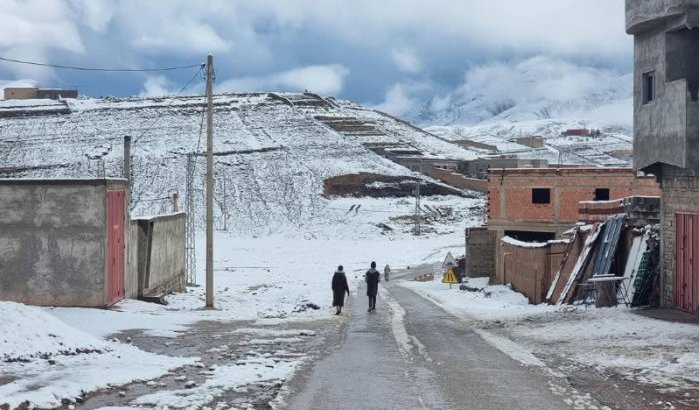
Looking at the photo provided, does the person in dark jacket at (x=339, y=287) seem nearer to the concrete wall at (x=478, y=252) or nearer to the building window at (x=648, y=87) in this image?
the building window at (x=648, y=87)

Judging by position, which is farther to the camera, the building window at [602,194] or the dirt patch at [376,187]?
the dirt patch at [376,187]

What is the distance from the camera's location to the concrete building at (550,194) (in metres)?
48.1

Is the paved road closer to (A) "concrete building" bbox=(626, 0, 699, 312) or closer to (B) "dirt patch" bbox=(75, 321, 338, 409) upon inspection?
(B) "dirt patch" bbox=(75, 321, 338, 409)

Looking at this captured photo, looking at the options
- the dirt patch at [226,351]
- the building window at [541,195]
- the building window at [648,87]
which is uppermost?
the building window at [648,87]

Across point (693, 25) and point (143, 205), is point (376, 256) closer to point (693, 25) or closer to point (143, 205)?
point (143, 205)

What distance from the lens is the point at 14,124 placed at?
143375mm

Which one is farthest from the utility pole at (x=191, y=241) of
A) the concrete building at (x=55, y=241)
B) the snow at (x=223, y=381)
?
the snow at (x=223, y=381)

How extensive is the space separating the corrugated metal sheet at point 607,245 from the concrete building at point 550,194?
23.3 m

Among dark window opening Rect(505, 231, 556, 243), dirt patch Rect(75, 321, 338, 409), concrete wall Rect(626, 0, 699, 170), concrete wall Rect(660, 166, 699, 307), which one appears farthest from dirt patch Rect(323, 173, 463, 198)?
dirt patch Rect(75, 321, 338, 409)

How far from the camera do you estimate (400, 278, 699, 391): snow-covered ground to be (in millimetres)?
12695

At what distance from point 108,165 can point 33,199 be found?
9907 centimetres

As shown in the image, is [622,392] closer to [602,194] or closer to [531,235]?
[602,194]

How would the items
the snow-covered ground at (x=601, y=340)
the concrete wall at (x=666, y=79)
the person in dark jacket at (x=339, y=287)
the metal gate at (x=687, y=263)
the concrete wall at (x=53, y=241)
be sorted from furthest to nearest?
1. the person in dark jacket at (x=339, y=287)
2. the concrete wall at (x=53, y=241)
3. the metal gate at (x=687, y=263)
4. the concrete wall at (x=666, y=79)
5. the snow-covered ground at (x=601, y=340)

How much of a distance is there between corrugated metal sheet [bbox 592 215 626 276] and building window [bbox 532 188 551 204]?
24616 millimetres
